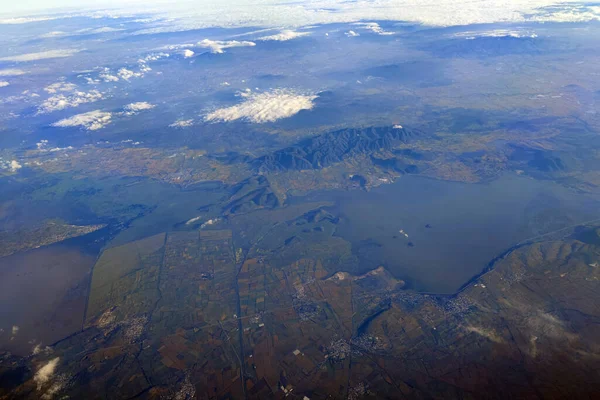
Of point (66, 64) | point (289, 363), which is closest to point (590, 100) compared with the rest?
point (289, 363)

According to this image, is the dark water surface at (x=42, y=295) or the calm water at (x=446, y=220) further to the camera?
the calm water at (x=446, y=220)

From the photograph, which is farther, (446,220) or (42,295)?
(446,220)

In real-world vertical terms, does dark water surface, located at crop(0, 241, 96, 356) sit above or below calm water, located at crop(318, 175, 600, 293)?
above

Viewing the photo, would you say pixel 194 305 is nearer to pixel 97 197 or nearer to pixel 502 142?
pixel 97 197

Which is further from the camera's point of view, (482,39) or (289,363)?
(482,39)

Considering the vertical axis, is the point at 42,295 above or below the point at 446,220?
above

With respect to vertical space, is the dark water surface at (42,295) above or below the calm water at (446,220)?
above

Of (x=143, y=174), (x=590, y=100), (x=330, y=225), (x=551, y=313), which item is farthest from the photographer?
(x=590, y=100)

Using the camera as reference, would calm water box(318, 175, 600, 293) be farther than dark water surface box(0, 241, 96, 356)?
Yes
